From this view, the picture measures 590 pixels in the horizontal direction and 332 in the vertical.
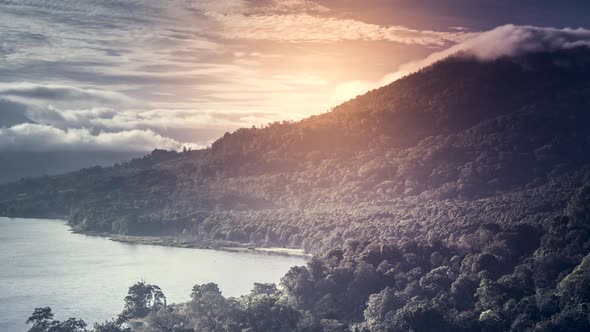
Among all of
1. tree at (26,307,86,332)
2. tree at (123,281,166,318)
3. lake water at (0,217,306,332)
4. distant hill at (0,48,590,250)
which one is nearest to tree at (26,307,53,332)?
tree at (26,307,86,332)

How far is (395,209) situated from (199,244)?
32563 mm

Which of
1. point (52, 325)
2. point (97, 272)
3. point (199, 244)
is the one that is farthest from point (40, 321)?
point (199, 244)

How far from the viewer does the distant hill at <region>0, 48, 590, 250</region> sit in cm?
10300

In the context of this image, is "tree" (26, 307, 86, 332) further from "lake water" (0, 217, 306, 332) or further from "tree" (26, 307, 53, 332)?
"lake water" (0, 217, 306, 332)

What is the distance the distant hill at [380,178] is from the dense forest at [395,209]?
35 cm

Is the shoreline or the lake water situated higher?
the shoreline

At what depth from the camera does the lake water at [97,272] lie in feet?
226

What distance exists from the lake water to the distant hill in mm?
14160

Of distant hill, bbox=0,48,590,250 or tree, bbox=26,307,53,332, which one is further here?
distant hill, bbox=0,48,590,250

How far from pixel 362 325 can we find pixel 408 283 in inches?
394

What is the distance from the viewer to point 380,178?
12850 centimetres

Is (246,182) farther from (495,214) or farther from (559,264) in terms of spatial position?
(559,264)

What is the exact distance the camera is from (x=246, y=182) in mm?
152875

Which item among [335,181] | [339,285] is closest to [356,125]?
[335,181]
